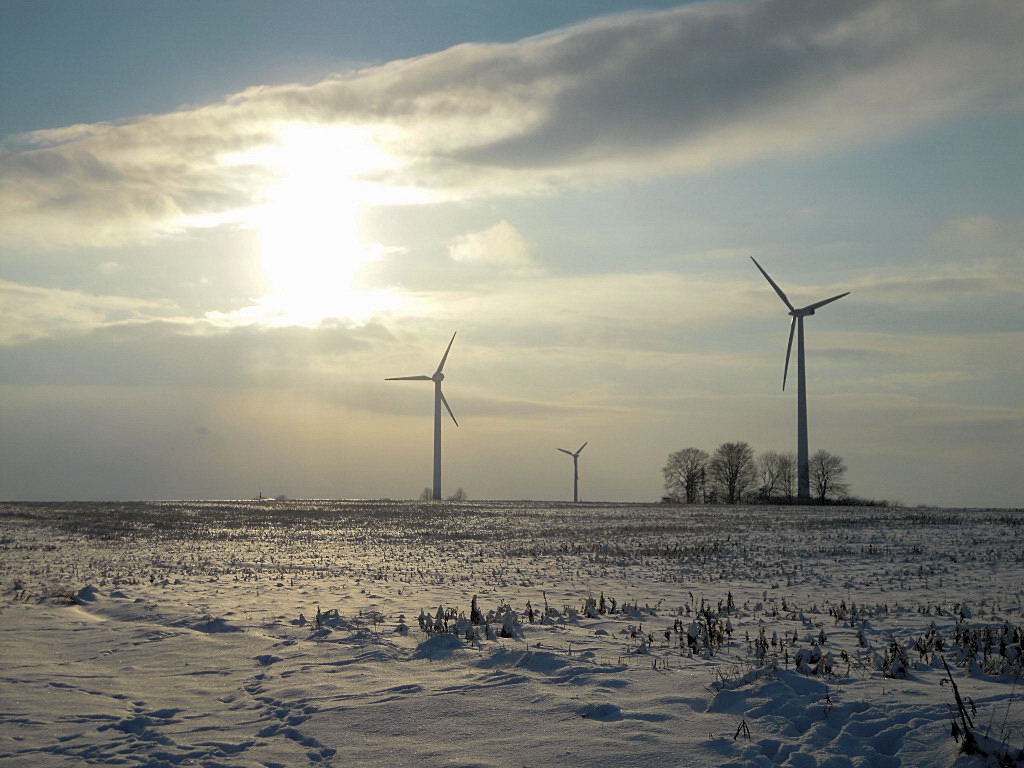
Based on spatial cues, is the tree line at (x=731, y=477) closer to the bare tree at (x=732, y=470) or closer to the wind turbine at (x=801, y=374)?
the bare tree at (x=732, y=470)

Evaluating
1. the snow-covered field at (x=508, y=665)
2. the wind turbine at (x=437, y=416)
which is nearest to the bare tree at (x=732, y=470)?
the wind turbine at (x=437, y=416)

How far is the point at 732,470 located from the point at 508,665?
14969cm

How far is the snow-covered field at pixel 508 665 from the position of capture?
7.32 m

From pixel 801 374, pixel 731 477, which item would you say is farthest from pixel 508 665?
pixel 731 477

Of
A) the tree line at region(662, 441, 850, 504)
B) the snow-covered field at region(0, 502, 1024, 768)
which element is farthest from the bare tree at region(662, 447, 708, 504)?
the snow-covered field at region(0, 502, 1024, 768)

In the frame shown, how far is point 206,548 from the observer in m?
31.1

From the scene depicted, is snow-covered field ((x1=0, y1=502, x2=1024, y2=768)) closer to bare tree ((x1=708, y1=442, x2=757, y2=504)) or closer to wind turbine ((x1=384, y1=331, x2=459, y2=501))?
wind turbine ((x1=384, y1=331, x2=459, y2=501))

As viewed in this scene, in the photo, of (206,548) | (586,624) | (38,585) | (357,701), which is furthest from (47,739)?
(206,548)

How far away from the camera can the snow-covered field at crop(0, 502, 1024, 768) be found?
7.32 meters

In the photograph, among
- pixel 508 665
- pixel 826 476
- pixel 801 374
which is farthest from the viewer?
pixel 826 476

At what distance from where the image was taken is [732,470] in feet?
504

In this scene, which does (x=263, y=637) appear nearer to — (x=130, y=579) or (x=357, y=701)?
(x=357, y=701)

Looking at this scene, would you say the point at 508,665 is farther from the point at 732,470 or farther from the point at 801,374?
the point at 732,470

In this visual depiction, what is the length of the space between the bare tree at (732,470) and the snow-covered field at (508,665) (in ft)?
442
